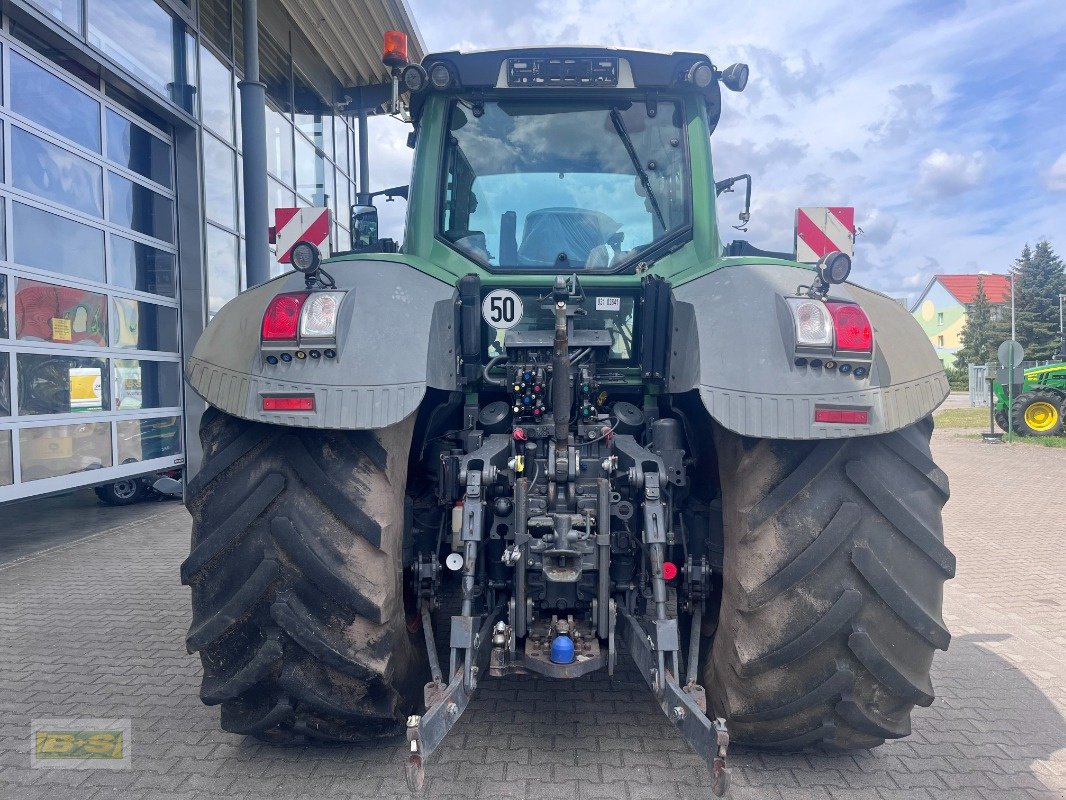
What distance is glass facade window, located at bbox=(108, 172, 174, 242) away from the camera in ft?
25.4

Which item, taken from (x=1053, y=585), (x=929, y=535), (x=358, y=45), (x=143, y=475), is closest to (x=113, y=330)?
Result: (x=143, y=475)

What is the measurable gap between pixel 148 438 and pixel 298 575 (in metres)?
6.66

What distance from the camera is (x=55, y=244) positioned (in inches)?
269

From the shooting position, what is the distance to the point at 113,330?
758 cm

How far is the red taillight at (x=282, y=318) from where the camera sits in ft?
7.93

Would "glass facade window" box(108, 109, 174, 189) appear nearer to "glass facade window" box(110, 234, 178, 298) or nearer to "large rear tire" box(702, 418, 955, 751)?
"glass facade window" box(110, 234, 178, 298)

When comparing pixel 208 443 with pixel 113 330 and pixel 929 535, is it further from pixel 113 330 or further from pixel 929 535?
pixel 113 330

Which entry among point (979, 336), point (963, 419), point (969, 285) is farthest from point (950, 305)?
point (963, 419)

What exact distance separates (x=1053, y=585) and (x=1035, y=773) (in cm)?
341

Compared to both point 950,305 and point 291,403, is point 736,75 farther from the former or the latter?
point 950,305

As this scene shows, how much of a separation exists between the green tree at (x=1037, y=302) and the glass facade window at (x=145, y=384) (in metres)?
50.3

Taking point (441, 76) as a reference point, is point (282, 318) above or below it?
below

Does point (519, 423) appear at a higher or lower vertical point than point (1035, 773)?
higher

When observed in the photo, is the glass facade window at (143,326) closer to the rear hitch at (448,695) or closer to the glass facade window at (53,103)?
the glass facade window at (53,103)
